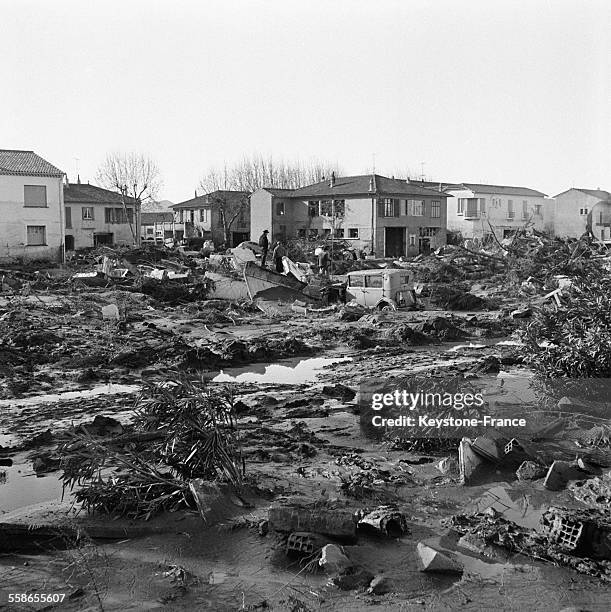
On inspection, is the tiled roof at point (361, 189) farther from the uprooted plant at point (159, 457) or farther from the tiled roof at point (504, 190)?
the uprooted plant at point (159, 457)

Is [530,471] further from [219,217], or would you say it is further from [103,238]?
[219,217]

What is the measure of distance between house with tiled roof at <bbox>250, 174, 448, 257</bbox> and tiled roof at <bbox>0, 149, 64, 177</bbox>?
2101cm

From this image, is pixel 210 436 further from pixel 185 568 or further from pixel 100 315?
pixel 100 315

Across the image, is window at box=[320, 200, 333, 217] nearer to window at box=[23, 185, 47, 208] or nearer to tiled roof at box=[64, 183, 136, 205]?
tiled roof at box=[64, 183, 136, 205]

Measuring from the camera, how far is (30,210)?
156ft

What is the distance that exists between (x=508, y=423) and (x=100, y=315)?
16638 millimetres

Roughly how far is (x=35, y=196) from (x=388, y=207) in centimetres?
2723

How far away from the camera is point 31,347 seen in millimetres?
19359

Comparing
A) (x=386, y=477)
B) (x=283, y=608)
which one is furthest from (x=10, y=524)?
(x=386, y=477)

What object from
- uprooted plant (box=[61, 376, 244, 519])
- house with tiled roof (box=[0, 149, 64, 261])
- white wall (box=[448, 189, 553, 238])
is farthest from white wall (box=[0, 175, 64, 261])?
white wall (box=[448, 189, 553, 238])

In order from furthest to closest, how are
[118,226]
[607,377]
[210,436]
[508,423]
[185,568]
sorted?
[118,226]
[607,377]
[508,423]
[210,436]
[185,568]

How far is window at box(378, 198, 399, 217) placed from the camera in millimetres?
61219

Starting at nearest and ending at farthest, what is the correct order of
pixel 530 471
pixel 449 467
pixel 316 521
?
pixel 316 521 → pixel 530 471 → pixel 449 467

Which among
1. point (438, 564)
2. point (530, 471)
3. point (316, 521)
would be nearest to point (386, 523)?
point (316, 521)
